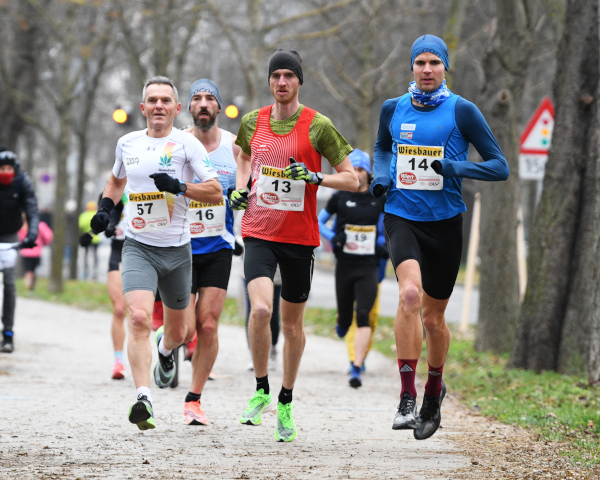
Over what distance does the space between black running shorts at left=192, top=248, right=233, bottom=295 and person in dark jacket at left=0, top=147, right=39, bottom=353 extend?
415cm

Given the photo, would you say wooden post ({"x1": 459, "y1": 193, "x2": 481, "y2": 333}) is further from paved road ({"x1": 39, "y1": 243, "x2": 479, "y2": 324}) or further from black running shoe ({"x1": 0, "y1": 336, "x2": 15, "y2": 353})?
black running shoe ({"x1": 0, "y1": 336, "x2": 15, "y2": 353})

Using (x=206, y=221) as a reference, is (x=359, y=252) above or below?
below

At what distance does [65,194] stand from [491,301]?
42.2 ft

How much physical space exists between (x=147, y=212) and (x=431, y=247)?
190 cm

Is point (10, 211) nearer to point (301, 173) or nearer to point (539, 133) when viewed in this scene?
point (301, 173)

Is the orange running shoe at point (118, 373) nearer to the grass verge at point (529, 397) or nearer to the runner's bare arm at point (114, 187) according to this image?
the runner's bare arm at point (114, 187)

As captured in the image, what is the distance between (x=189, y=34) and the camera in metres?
20.6

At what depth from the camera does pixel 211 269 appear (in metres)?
7.24

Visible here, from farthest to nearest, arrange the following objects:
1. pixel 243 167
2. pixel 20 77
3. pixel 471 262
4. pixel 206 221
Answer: pixel 20 77 → pixel 471 262 → pixel 206 221 → pixel 243 167

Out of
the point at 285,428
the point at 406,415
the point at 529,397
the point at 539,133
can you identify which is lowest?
the point at 529,397

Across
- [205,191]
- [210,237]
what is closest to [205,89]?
[210,237]

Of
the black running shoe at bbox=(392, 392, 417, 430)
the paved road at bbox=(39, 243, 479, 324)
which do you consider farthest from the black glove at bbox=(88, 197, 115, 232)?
the paved road at bbox=(39, 243, 479, 324)

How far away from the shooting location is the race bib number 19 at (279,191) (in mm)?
6137

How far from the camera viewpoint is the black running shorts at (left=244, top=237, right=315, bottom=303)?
A: 6.17m
